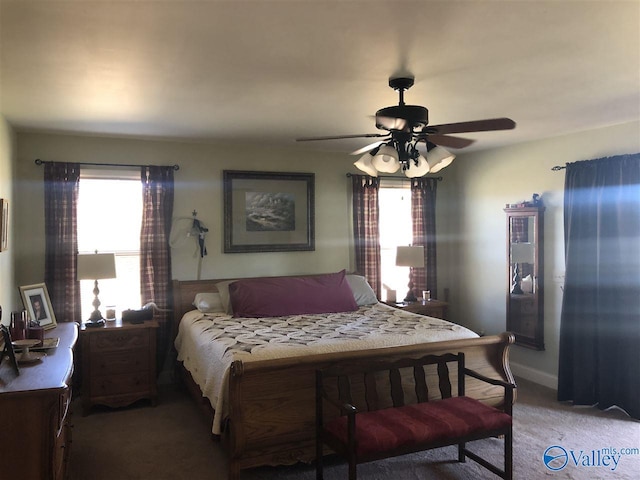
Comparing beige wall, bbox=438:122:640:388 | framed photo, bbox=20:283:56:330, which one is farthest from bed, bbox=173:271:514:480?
beige wall, bbox=438:122:640:388

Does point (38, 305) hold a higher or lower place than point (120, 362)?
higher

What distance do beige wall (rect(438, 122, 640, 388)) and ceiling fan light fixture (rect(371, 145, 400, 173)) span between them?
235 cm

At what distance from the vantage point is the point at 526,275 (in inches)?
189

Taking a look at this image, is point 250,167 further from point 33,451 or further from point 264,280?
point 33,451

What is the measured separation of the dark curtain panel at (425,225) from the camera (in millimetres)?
5590

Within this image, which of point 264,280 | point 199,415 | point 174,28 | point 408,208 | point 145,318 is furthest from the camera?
point 408,208

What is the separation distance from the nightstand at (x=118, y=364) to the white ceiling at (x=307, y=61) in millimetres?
1698

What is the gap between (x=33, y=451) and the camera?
211cm

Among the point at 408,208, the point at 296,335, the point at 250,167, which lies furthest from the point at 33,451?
the point at 408,208

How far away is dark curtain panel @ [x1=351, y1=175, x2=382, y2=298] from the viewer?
5.27m

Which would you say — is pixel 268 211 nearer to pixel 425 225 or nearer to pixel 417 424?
pixel 425 225

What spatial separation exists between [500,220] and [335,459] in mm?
3167

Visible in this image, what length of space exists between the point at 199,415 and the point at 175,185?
2113 mm

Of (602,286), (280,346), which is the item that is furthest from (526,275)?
(280,346)
